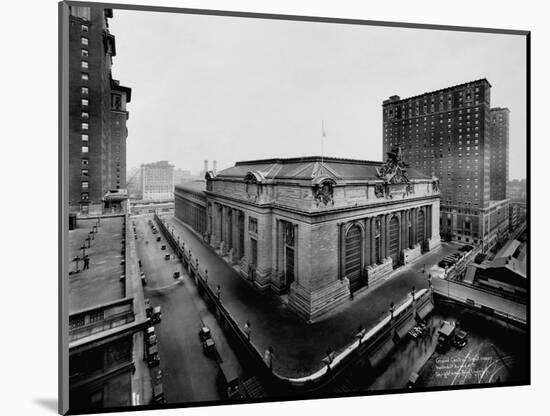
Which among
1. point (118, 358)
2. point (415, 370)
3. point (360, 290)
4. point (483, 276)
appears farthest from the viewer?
point (360, 290)

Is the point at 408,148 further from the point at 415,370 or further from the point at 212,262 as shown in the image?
the point at 212,262

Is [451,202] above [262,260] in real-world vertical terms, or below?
above

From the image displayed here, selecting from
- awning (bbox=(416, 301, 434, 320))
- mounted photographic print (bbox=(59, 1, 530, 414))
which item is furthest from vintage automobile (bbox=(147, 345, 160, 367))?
awning (bbox=(416, 301, 434, 320))

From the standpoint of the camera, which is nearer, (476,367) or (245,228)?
(476,367)

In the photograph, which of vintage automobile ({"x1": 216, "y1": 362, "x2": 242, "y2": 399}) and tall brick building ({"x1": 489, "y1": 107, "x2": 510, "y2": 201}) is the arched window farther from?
vintage automobile ({"x1": 216, "y1": 362, "x2": 242, "y2": 399})

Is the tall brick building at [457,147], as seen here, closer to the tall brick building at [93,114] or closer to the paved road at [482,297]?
the paved road at [482,297]

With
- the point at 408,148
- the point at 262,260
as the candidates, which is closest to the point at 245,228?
the point at 262,260

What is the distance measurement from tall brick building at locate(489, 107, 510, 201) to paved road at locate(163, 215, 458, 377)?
249 centimetres

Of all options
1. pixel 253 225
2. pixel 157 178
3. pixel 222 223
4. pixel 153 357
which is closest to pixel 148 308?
pixel 153 357

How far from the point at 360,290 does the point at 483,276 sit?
407cm

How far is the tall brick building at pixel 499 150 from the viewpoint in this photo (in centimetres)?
838

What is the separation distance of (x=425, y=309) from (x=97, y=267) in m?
10.2

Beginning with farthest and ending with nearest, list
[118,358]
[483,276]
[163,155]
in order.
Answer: [483,276] < [163,155] < [118,358]

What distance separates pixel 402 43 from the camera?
25.9 ft
